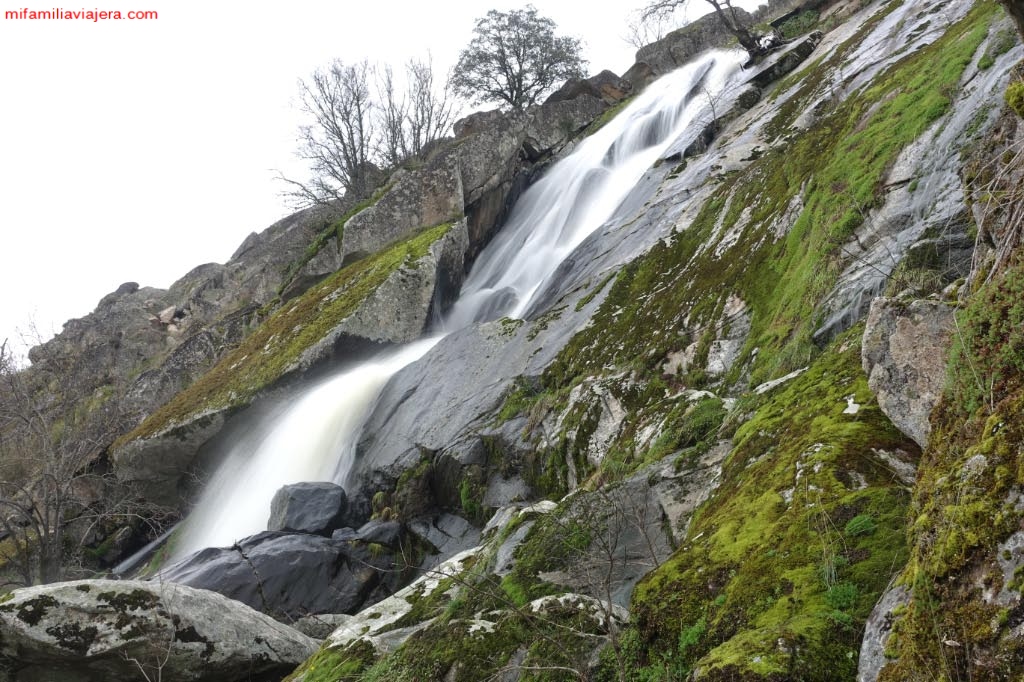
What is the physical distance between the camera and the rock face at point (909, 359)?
2.99 m

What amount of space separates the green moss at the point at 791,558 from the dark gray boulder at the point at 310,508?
9118 millimetres

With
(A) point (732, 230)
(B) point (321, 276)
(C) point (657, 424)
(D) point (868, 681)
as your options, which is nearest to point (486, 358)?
(A) point (732, 230)

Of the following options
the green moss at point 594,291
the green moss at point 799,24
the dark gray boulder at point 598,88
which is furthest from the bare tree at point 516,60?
the green moss at point 594,291

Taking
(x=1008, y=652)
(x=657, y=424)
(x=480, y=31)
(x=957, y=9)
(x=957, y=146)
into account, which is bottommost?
(x=657, y=424)

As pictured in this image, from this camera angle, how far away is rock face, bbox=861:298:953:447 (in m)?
2.99

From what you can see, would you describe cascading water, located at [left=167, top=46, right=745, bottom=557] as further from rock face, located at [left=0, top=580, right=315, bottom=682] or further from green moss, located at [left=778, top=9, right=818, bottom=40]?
rock face, located at [left=0, top=580, right=315, bottom=682]

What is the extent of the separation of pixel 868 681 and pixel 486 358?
35.7 ft

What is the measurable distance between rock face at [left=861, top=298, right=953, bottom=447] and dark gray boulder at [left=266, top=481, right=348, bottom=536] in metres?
10.2

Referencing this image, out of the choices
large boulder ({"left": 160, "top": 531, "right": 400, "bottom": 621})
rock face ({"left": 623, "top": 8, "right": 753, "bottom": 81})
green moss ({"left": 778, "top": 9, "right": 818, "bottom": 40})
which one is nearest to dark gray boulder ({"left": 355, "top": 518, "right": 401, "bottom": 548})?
large boulder ({"left": 160, "top": 531, "right": 400, "bottom": 621})

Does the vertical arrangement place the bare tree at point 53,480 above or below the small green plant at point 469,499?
above

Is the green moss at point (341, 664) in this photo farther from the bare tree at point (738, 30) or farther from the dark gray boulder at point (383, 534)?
the bare tree at point (738, 30)

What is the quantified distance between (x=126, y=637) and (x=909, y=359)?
295 inches

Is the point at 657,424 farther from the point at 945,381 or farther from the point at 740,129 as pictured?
the point at 740,129

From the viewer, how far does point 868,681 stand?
6.54 feet
